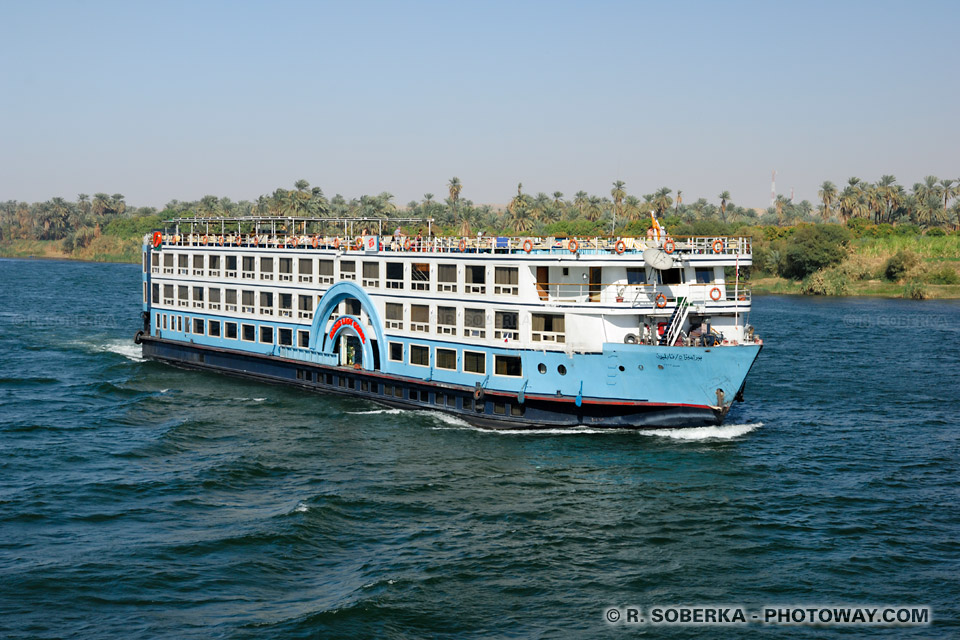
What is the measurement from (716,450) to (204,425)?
20503mm

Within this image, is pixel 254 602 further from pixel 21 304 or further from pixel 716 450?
pixel 21 304

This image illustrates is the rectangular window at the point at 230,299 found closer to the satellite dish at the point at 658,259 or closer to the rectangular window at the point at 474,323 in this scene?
the rectangular window at the point at 474,323

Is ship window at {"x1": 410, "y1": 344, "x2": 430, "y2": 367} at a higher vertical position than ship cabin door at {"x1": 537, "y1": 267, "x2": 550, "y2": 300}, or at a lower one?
lower

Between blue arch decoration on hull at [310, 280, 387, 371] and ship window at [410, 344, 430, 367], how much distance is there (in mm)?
1548

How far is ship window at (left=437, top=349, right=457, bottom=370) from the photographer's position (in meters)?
36.8

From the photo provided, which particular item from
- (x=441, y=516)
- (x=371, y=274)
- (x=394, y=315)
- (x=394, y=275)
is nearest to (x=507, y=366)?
(x=394, y=315)

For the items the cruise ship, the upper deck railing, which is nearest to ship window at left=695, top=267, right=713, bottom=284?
the cruise ship

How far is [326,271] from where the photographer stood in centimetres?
4200

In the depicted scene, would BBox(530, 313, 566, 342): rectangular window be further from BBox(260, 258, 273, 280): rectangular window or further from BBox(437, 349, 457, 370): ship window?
BBox(260, 258, 273, 280): rectangular window

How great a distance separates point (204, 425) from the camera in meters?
36.8

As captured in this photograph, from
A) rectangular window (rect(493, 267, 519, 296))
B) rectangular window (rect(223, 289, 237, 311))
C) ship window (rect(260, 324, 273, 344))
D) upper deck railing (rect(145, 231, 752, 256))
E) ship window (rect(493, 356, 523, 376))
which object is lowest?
ship window (rect(493, 356, 523, 376))

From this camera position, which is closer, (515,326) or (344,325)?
(515,326)

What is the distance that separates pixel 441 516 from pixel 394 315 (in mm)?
14583

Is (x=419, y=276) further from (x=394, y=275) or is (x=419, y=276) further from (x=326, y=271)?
(x=326, y=271)
